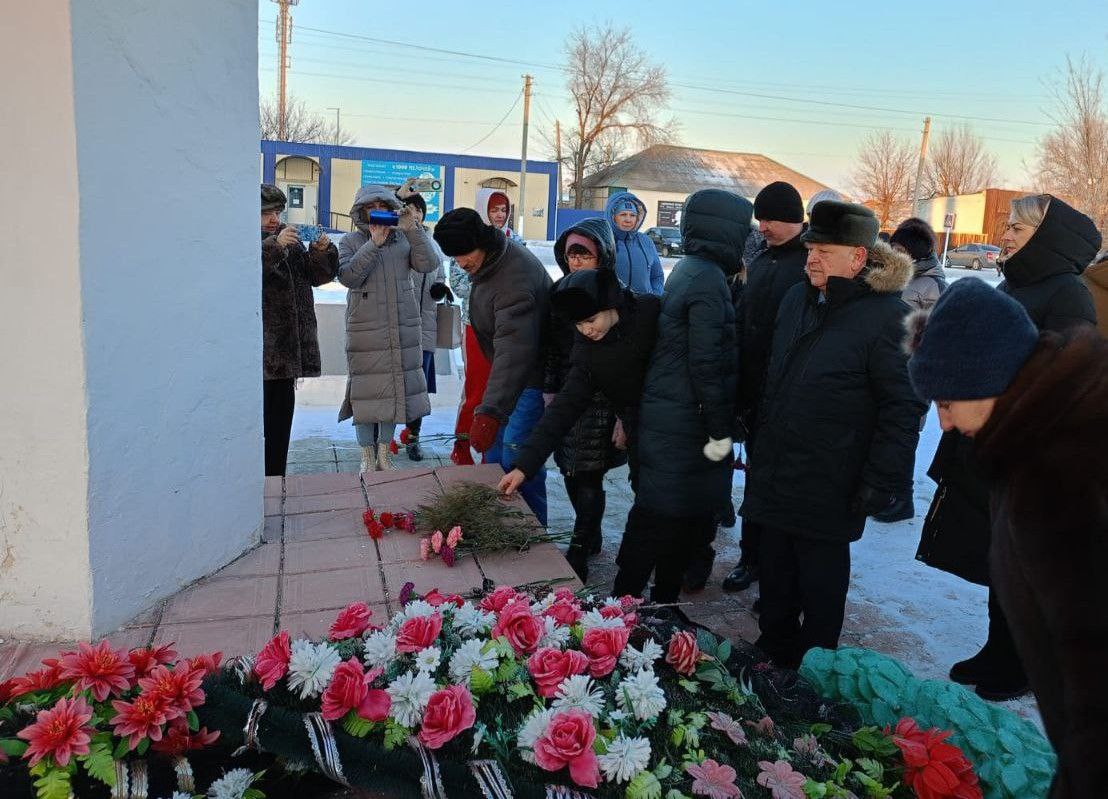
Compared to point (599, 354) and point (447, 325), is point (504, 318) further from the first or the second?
point (447, 325)

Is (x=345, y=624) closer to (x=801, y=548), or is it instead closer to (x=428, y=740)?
(x=428, y=740)

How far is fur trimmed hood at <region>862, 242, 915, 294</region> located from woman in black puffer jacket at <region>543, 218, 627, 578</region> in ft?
4.30

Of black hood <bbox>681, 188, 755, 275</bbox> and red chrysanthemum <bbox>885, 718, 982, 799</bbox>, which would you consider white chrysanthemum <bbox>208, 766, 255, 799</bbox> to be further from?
black hood <bbox>681, 188, 755, 275</bbox>

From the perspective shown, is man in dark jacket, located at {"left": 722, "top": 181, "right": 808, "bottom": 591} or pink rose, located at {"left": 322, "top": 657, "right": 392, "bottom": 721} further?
man in dark jacket, located at {"left": 722, "top": 181, "right": 808, "bottom": 591}

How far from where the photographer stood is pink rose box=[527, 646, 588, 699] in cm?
175

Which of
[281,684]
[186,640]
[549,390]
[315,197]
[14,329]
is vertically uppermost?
[315,197]

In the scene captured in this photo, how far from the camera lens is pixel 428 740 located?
1.59 m

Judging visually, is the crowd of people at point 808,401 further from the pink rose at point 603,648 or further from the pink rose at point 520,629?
the pink rose at point 520,629

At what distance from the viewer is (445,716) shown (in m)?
1.62

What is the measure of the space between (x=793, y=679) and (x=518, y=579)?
93cm

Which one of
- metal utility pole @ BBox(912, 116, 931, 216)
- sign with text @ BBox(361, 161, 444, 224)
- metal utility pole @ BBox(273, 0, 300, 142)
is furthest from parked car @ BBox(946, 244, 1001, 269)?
metal utility pole @ BBox(273, 0, 300, 142)

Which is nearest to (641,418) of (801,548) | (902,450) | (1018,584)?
(801,548)

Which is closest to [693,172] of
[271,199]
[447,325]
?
[447,325]

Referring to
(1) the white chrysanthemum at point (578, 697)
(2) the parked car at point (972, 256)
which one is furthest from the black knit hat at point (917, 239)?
(2) the parked car at point (972, 256)
